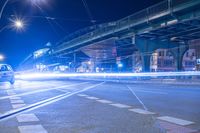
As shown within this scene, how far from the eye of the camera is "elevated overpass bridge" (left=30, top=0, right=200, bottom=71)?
3067 cm

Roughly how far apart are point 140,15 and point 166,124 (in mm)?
30817

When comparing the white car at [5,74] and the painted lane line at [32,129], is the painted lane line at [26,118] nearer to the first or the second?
the painted lane line at [32,129]

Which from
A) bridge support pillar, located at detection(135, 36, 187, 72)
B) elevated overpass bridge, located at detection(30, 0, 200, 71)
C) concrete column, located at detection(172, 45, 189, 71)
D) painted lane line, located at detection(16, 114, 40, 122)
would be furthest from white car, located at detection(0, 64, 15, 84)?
concrete column, located at detection(172, 45, 189, 71)

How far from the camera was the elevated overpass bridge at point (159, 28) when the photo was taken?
1208 inches

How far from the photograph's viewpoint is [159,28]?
36.4 meters

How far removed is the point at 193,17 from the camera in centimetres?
3028

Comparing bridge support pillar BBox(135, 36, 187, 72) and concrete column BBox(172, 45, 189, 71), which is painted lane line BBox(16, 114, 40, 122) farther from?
concrete column BBox(172, 45, 189, 71)

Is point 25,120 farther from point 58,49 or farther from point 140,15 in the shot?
point 58,49

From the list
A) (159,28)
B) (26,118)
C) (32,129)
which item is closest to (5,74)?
(26,118)

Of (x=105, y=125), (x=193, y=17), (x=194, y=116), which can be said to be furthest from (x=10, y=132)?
(x=193, y=17)

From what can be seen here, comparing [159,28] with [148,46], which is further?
[148,46]

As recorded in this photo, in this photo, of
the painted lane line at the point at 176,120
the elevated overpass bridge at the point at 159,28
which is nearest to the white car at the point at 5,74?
the elevated overpass bridge at the point at 159,28

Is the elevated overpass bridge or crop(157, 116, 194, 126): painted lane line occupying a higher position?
the elevated overpass bridge

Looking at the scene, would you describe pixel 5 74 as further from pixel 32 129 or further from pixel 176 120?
pixel 176 120
